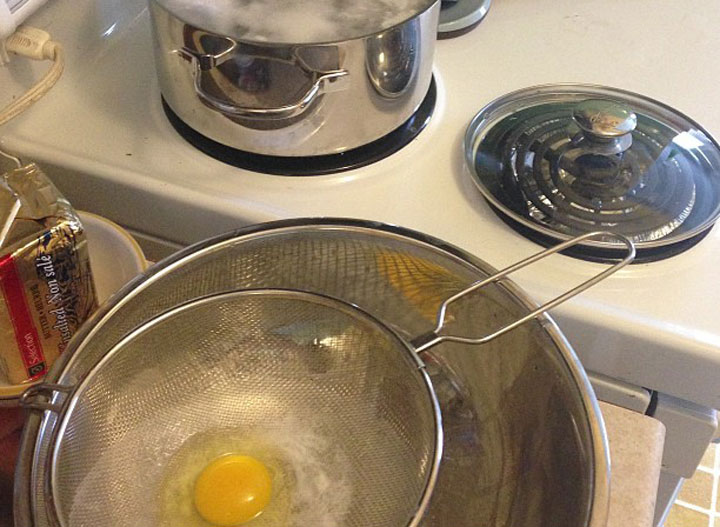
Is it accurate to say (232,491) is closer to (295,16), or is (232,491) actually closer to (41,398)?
(41,398)

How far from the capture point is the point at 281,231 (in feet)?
1.88

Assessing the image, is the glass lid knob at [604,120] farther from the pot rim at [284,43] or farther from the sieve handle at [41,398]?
the sieve handle at [41,398]

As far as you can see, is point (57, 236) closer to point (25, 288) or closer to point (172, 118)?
point (25, 288)

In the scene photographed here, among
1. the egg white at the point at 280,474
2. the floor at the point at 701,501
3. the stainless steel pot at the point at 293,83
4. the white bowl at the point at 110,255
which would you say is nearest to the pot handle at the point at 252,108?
the stainless steel pot at the point at 293,83

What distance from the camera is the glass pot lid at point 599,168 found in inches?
24.8

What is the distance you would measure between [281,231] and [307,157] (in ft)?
0.38

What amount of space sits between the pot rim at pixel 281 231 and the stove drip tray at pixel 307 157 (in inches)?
4.2

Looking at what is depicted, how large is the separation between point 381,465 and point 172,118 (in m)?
0.37

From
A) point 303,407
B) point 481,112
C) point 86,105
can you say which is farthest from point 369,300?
point 86,105

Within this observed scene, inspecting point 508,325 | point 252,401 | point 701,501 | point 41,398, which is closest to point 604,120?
point 508,325

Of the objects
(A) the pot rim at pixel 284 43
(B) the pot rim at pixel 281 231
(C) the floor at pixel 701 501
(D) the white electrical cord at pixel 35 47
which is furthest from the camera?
(C) the floor at pixel 701 501

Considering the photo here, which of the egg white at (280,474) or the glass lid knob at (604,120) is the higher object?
the glass lid knob at (604,120)

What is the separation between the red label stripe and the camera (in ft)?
1.74

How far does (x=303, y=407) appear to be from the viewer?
576mm
